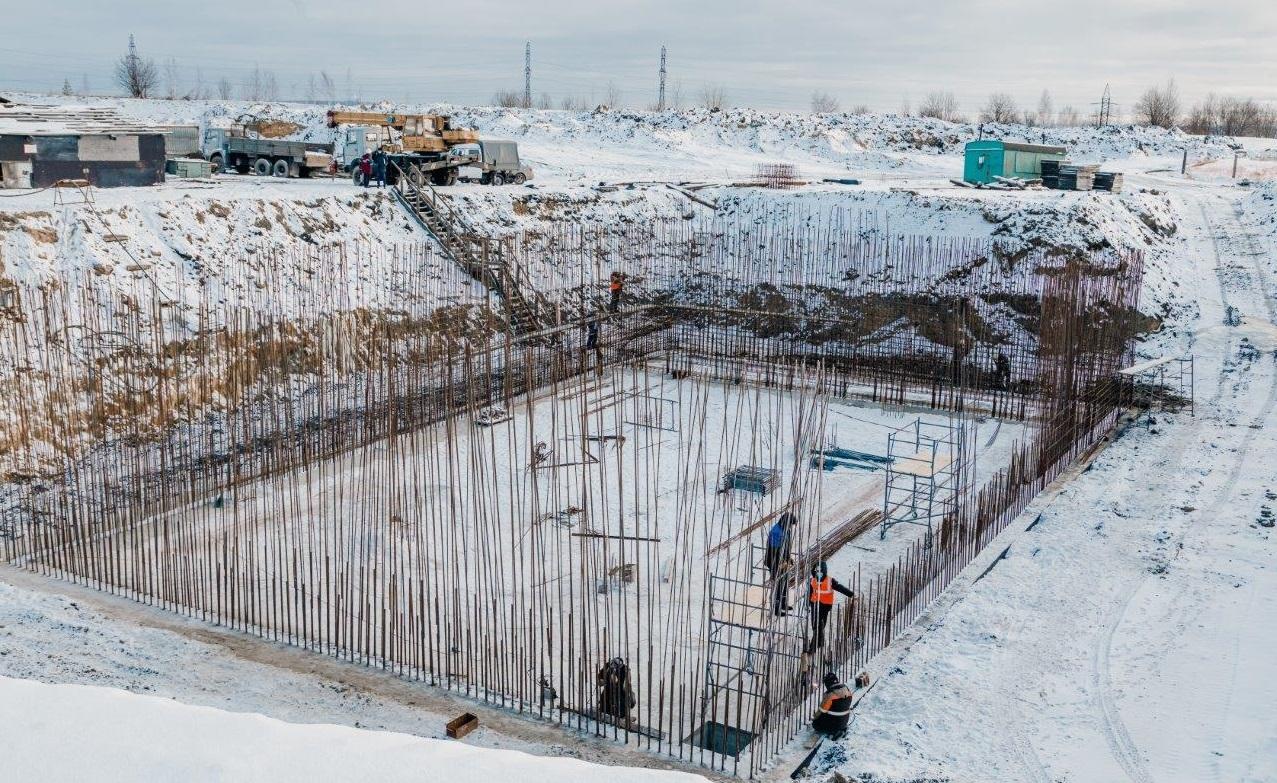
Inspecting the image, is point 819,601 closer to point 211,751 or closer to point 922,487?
point 922,487

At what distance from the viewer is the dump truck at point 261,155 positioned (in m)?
29.8

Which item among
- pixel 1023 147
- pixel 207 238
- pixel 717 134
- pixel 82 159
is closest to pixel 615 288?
pixel 207 238

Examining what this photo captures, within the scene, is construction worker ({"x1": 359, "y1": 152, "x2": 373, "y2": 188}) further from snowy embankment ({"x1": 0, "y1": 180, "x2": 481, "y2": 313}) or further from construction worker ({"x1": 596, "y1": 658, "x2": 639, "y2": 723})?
construction worker ({"x1": 596, "y1": 658, "x2": 639, "y2": 723})

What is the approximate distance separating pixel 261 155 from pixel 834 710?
84.7 ft

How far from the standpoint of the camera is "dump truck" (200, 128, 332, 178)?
97.6 ft

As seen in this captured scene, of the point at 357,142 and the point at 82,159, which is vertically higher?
the point at 357,142

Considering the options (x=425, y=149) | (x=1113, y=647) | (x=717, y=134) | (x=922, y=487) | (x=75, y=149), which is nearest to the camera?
(x=1113, y=647)

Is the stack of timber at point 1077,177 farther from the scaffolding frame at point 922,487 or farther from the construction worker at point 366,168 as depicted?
the construction worker at point 366,168

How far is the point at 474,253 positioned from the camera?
2388 centimetres

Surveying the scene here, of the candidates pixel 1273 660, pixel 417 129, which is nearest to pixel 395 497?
pixel 1273 660

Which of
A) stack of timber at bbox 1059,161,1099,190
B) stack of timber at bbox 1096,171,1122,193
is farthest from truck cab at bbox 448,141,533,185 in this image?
stack of timber at bbox 1096,171,1122,193

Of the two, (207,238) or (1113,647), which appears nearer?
(1113,647)

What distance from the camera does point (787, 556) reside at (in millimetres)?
9844

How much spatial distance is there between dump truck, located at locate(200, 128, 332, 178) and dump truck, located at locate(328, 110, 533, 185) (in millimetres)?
1093
